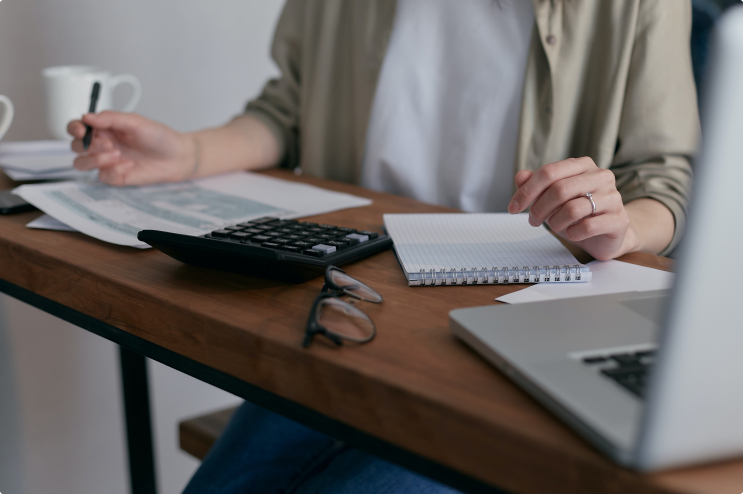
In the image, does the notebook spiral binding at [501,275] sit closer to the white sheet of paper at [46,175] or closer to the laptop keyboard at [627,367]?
the laptop keyboard at [627,367]

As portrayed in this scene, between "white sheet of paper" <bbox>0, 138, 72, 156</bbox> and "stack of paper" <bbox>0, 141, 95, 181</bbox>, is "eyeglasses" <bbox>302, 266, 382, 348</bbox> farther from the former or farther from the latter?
"white sheet of paper" <bbox>0, 138, 72, 156</bbox>

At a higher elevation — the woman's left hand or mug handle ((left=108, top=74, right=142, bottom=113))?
mug handle ((left=108, top=74, right=142, bottom=113))

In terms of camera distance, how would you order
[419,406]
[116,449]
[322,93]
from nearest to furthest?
1. [419,406]
2. [322,93]
3. [116,449]

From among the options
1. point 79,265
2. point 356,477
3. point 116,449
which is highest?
point 79,265

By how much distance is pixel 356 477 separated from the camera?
1.74 feet

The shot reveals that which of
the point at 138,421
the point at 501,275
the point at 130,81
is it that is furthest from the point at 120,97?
the point at 501,275

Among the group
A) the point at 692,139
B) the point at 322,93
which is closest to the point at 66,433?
the point at 322,93

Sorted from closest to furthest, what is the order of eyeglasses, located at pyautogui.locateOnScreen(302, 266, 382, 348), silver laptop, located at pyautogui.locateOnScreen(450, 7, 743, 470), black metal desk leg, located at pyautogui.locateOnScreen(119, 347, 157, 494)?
silver laptop, located at pyautogui.locateOnScreen(450, 7, 743, 470)
eyeglasses, located at pyautogui.locateOnScreen(302, 266, 382, 348)
black metal desk leg, located at pyautogui.locateOnScreen(119, 347, 157, 494)

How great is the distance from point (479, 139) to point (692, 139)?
28cm

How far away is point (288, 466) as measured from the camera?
61 centimetres

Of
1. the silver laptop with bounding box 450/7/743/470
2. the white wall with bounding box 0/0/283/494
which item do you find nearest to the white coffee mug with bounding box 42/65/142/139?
the white wall with bounding box 0/0/283/494

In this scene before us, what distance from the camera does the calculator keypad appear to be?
480mm

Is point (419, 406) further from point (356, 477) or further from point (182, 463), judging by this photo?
point (182, 463)

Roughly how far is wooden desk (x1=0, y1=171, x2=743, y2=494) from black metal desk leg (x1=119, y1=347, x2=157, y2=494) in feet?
1.35
